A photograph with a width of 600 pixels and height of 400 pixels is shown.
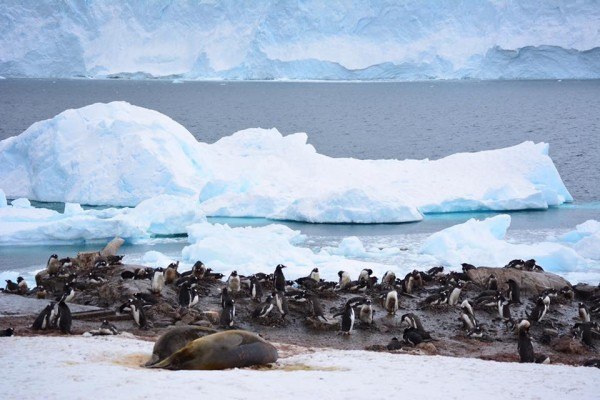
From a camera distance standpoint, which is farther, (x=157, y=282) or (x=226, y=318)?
(x=157, y=282)

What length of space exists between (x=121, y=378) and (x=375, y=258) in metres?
14.7

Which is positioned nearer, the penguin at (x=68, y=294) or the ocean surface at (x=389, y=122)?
the penguin at (x=68, y=294)

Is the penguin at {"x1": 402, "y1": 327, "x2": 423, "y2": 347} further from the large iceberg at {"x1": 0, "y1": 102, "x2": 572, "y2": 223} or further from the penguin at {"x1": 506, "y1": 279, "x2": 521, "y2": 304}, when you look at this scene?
the large iceberg at {"x1": 0, "y1": 102, "x2": 572, "y2": 223}

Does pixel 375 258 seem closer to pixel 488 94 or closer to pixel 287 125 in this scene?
pixel 287 125

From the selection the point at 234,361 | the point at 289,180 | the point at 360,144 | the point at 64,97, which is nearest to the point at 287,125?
the point at 360,144

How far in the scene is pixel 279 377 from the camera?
774 centimetres

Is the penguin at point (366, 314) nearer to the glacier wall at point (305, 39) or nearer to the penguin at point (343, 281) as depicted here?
the penguin at point (343, 281)

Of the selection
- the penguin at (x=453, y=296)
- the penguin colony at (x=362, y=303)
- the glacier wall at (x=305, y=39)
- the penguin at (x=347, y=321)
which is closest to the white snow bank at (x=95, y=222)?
the penguin colony at (x=362, y=303)

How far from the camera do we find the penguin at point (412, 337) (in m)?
12.0

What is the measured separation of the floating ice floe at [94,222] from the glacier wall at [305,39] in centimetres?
5861

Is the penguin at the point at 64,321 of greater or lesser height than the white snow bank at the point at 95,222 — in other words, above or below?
below

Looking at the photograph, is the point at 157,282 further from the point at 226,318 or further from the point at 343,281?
the point at 343,281

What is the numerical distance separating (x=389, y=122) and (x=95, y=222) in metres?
49.9

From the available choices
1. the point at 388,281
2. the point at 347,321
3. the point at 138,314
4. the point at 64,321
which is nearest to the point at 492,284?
the point at 388,281
